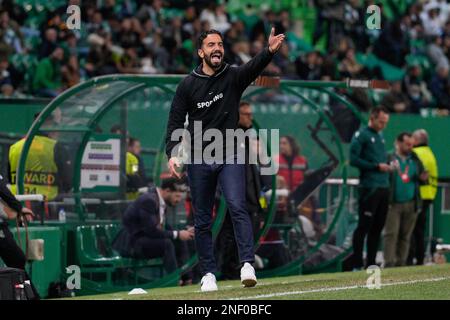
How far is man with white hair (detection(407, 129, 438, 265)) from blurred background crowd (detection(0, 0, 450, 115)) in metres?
2.28

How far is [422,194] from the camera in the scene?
2034cm

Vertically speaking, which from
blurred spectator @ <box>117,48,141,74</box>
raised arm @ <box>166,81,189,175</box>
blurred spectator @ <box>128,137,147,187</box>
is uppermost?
blurred spectator @ <box>117,48,141,74</box>

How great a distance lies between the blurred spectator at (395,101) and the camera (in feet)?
83.9

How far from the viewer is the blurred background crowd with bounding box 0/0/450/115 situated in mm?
22438

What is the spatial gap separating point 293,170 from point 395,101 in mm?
8075

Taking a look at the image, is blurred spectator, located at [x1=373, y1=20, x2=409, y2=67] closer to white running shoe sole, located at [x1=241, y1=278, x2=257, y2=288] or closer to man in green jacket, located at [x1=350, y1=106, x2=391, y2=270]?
man in green jacket, located at [x1=350, y1=106, x2=391, y2=270]

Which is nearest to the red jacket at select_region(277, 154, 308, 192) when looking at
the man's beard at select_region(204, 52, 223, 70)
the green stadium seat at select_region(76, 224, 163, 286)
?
the green stadium seat at select_region(76, 224, 163, 286)

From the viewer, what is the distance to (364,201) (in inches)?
720

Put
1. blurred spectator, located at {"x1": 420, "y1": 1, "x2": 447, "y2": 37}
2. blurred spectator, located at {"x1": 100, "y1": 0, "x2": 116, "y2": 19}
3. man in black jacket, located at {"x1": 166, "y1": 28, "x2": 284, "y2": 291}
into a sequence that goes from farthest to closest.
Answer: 1. blurred spectator, located at {"x1": 420, "y1": 1, "x2": 447, "y2": 37}
2. blurred spectator, located at {"x1": 100, "y1": 0, "x2": 116, "y2": 19}
3. man in black jacket, located at {"x1": 166, "y1": 28, "x2": 284, "y2": 291}

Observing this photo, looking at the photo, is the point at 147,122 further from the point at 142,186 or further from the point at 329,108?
the point at 329,108

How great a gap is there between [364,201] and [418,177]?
1.79 meters

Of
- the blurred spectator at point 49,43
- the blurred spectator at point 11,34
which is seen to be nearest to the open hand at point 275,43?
the blurred spectator at point 49,43

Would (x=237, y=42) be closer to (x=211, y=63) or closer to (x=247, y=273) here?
(x=211, y=63)

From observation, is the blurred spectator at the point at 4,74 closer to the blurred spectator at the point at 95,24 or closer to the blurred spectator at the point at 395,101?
the blurred spectator at the point at 95,24
